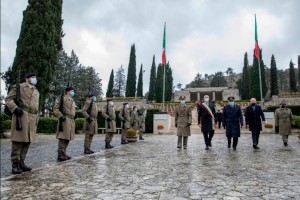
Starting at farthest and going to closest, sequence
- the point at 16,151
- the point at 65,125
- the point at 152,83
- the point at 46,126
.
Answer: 1. the point at 152,83
2. the point at 46,126
3. the point at 65,125
4. the point at 16,151

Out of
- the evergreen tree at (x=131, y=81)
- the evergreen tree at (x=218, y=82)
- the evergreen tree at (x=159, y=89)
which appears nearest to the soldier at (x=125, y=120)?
the evergreen tree at (x=131, y=81)

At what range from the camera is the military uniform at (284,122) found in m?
9.78

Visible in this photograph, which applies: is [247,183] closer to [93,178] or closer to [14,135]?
[93,178]

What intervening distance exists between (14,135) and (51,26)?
1953 cm

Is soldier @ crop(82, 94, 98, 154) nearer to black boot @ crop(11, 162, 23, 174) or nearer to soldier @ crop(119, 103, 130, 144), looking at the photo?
soldier @ crop(119, 103, 130, 144)

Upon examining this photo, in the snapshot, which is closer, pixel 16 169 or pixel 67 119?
pixel 16 169

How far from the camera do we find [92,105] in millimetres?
8570

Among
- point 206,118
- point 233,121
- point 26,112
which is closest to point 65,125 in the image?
point 26,112

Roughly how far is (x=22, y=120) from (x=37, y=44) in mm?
18569

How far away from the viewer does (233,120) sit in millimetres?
8758

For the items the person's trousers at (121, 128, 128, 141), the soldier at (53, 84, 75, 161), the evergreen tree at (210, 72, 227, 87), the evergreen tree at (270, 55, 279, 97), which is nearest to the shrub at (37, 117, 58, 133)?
the person's trousers at (121, 128, 128, 141)

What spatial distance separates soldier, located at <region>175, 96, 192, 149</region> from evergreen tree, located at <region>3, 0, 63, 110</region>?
1625 centimetres

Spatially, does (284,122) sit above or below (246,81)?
below

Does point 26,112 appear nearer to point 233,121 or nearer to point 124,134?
point 233,121
